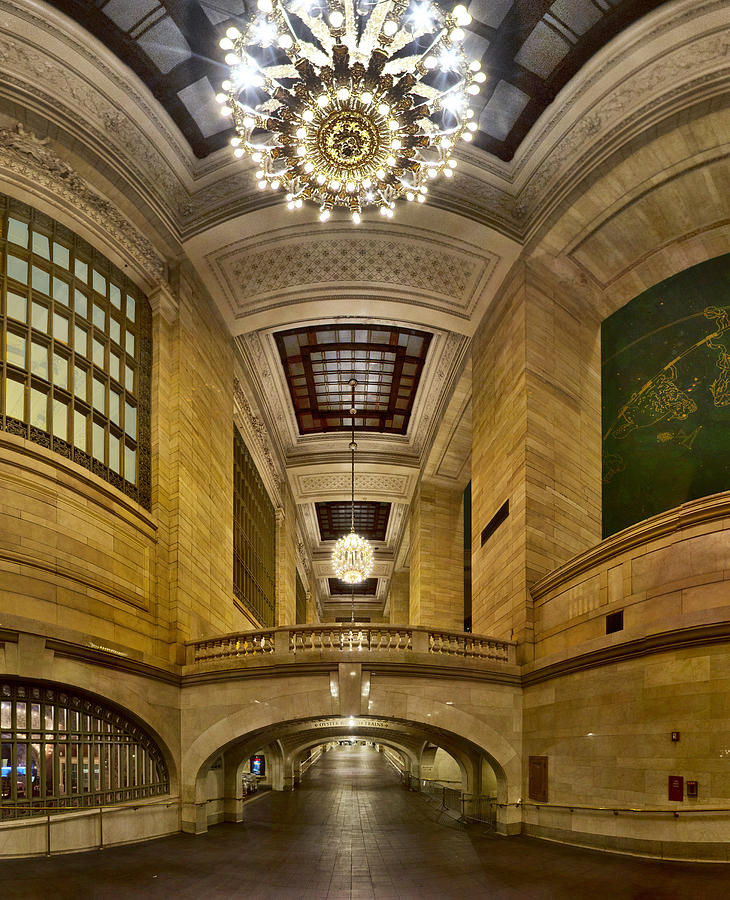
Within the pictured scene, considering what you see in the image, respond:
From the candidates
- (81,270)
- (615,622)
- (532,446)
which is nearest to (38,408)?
(81,270)

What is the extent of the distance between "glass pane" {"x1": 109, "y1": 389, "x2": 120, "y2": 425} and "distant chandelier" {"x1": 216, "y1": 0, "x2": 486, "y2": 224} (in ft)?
13.3

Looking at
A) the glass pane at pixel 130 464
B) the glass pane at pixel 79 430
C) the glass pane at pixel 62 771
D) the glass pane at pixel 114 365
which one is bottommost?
the glass pane at pixel 62 771

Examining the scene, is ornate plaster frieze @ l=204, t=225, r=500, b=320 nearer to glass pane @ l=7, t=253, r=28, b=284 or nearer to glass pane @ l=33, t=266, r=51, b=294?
glass pane @ l=33, t=266, r=51, b=294

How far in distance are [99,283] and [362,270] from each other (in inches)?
200

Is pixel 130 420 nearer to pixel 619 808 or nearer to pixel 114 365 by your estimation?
pixel 114 365

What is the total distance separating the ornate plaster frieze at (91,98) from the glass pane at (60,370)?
9.30 feet

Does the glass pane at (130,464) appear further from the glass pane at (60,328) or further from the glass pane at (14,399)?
the glass pane at (14,399)

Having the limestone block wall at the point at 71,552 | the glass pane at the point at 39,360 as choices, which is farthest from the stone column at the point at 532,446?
the glass pane at the point at 39,360

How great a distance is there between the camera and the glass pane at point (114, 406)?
1227 cm

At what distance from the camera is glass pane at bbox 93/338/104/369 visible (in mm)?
12047

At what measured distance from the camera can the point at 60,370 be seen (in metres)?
11.1

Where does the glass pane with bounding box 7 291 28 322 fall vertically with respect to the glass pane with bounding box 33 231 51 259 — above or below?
below

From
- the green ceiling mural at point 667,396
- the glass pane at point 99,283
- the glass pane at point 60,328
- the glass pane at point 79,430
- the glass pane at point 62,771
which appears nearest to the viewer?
the glass pane at point 62,771

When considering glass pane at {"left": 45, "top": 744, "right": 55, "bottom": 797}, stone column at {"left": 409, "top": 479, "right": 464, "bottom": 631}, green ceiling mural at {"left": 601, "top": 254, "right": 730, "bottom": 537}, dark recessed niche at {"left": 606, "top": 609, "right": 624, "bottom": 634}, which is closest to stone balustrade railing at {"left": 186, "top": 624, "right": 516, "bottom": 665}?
dark recessed niche at {"left": 606, "top": 609, "right": 624, "bottom": 634}
